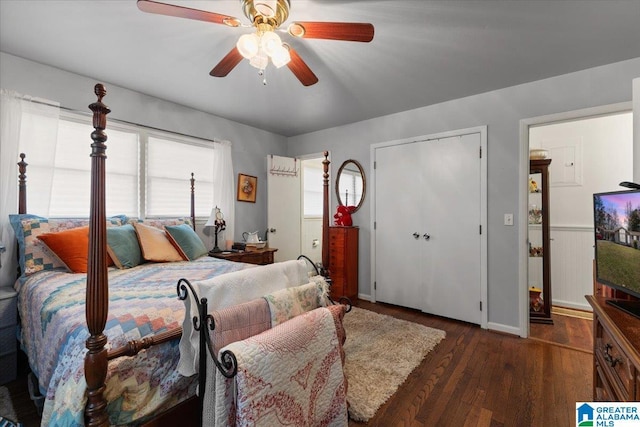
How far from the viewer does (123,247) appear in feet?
7.92

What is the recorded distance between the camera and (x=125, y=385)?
1.09 meters

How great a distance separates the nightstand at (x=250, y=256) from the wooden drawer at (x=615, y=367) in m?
3.10

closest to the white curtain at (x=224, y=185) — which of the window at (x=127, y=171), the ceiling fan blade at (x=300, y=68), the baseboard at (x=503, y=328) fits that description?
the window at (x=127, y=171)

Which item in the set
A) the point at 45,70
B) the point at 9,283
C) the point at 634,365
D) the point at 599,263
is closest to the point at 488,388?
the point at 599,263

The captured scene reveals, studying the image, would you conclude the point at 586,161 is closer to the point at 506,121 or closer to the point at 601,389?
the point at 506,121

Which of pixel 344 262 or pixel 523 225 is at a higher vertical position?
pixel 523 225

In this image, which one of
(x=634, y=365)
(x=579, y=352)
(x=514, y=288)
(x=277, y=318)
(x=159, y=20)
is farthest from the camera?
(x=514, y=288)

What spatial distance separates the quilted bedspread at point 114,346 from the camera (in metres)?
1.07

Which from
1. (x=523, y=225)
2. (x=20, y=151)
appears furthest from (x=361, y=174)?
(x=20, y=151)

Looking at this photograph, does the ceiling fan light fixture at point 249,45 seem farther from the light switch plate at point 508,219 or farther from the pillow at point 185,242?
the light switch plate at point 508,219

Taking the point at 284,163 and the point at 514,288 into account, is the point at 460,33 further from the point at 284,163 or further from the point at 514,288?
the point at 284,163

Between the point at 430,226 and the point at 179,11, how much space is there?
3.07 m

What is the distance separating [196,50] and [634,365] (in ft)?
9.90

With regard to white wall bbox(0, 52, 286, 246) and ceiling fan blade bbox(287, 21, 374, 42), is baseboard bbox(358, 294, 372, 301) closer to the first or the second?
white wall bbox(0, 52, 286, 246)
